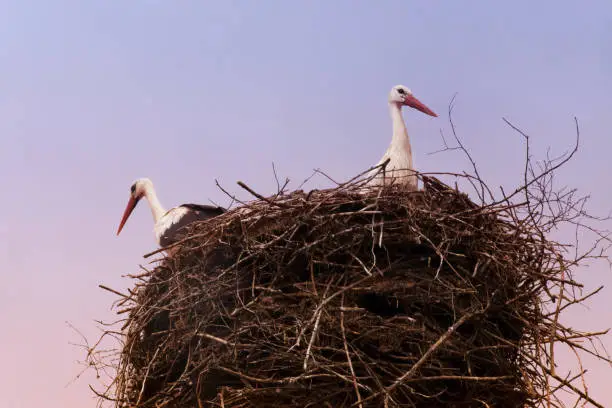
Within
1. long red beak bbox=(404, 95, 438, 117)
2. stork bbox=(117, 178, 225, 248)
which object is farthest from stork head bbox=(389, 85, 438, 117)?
stork bbox=(117, 178, 225, 248)

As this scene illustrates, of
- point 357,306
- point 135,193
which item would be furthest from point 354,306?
point 135,193

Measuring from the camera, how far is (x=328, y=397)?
12.2ft

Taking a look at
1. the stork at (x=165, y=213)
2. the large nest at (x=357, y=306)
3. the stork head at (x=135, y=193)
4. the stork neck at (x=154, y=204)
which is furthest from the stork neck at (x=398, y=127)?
the stork head at (x=135, y=193)

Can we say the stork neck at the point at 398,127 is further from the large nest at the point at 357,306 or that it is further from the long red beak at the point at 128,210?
the long red beak at the point at 128,210

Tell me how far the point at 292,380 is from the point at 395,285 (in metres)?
0.67

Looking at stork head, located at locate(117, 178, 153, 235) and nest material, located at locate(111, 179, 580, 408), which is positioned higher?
stork head, located at locate(117, 178, 153, 235)

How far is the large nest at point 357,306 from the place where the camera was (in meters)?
3.77

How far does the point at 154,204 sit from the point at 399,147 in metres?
2.34

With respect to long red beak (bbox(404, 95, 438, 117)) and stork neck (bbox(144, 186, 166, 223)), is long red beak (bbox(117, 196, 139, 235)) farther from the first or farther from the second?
long red beak (bbox(404, 95, 438, 117))

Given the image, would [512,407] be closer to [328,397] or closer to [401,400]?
[401,400]

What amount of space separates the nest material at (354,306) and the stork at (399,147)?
0.74 metres

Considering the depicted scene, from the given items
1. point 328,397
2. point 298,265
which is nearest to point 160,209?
point 298,265

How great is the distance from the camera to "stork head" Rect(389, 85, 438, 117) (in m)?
6.06

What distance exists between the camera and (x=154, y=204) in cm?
689
